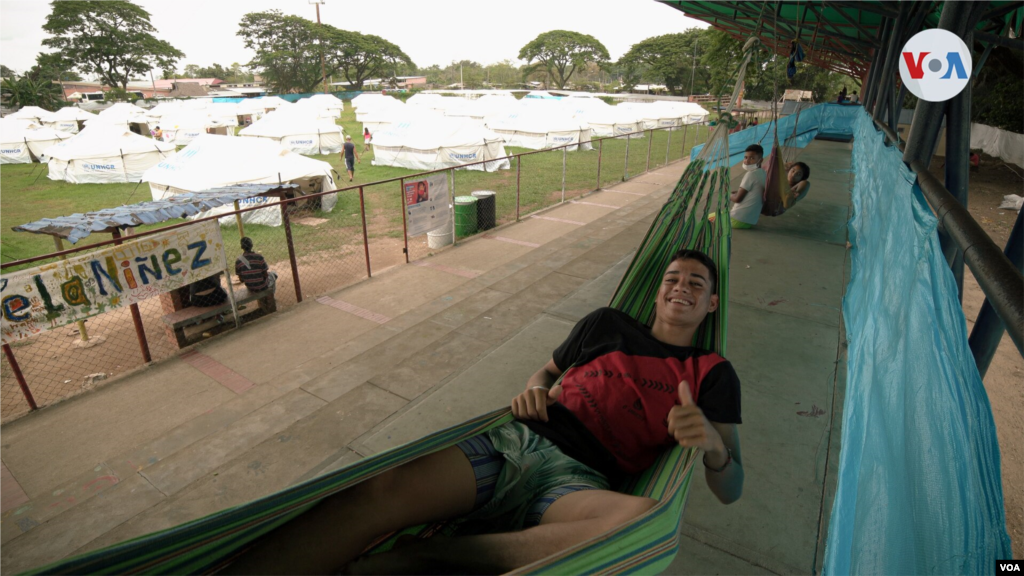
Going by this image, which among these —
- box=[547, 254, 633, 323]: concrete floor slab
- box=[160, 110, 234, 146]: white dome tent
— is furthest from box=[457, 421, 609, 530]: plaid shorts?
box=[160, 110, 234, 146]: white dome tent

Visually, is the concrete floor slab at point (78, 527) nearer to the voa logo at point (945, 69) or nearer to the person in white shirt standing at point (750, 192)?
the voa logo at point (945, 69)

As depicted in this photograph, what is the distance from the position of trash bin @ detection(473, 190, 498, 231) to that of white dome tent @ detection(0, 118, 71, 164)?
68.9 ft

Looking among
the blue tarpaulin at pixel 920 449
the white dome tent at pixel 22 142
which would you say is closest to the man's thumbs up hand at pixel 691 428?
the blue tarpaulin at pixel 920 449

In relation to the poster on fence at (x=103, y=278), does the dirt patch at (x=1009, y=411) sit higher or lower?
lower

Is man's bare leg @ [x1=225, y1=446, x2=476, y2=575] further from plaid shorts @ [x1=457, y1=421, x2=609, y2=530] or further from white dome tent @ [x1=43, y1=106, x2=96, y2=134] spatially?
white dome tent @ [x1=43, y1=106, x2=96, y2=134]

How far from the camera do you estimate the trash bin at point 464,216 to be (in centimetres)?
881

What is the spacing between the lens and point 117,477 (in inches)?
130

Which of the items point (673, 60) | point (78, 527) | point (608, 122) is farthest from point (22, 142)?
point (673, 60)

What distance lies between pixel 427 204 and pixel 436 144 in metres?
8.92

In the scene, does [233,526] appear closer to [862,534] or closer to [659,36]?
[862,534]

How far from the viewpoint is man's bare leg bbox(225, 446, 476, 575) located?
4.63ft

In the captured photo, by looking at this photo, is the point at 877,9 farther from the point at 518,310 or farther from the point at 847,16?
the point at 518,310

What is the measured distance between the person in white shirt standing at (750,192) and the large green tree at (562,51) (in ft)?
225

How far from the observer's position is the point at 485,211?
9250 mm
